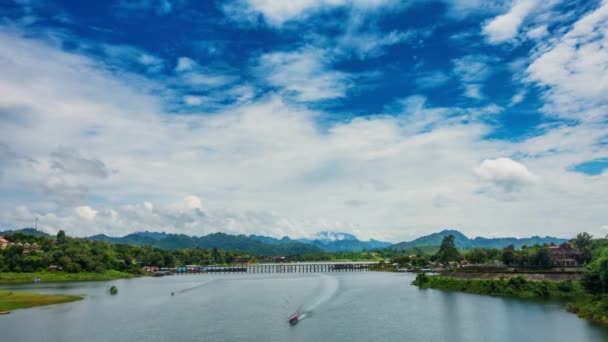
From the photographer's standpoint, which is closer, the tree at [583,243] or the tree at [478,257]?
the tree at [583,243]

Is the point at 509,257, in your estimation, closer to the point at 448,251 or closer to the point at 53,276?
the point at 448,251

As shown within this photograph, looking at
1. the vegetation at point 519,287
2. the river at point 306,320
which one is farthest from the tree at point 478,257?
the river at point 306,320

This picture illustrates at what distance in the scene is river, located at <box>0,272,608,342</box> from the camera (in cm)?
4478

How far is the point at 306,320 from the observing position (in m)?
55.0

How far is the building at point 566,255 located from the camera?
93.3m

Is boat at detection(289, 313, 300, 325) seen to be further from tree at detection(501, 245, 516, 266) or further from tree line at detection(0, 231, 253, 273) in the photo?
tree line at detection(0, 231, 253, 273)

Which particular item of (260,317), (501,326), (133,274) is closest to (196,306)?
(260,317)

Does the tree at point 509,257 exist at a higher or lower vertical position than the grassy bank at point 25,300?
higher

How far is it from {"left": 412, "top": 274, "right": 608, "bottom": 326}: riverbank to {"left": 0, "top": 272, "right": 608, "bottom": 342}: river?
2.13 meters

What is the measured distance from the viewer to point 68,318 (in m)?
56.8

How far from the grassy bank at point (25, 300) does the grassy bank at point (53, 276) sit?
1675 inches

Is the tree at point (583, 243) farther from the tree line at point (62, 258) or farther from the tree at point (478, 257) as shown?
the tree line at point (62, 258)

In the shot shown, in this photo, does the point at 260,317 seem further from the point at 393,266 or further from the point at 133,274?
the point at 393,266

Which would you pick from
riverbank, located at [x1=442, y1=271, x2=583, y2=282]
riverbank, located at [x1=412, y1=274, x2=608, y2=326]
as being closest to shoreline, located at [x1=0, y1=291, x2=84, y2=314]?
riverbank, located at [x1=412, y1=274, x2=608, y2=326]
